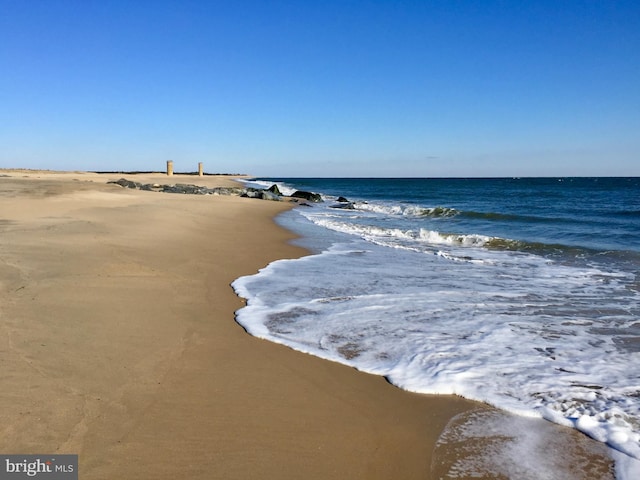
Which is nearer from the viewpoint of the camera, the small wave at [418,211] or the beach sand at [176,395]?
the beach sand at [176,395]

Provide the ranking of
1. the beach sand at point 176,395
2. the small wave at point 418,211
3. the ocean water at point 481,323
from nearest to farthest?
the beach sand at point 176,395 → the ocean water at point 481,323 → the small wave at point 418,211

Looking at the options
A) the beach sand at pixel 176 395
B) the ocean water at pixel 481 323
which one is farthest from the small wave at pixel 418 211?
the beach sand at pixel 176 395

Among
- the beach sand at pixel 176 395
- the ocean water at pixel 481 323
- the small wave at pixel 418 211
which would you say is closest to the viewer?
the beach sand at pixel 176 395

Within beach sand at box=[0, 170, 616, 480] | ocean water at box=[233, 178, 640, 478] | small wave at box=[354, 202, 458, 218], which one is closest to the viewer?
beach sand at box=[0, 170, 616, 480]

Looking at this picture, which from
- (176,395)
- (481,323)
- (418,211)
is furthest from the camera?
(418,211)

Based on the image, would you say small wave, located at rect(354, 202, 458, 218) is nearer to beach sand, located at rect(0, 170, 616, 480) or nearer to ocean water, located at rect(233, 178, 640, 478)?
ocean water, located at rect(233, 178, 640, 478)

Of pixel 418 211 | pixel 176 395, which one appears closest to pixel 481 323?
pixel 176 395

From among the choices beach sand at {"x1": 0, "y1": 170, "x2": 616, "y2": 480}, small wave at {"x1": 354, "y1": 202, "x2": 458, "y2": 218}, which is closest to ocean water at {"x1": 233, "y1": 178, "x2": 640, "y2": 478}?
beach sand at {"x1": 0, "y1": 170, "x2": 616, "y2": 480}

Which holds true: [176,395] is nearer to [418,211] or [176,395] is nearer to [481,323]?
[481,323]

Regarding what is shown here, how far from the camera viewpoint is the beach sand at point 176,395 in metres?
3.11

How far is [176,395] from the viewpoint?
3.96 m

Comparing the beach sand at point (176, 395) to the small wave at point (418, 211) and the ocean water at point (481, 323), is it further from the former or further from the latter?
the small wave at point (418, 211)

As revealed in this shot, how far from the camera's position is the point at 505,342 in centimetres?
561

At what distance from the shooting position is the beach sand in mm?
3113
